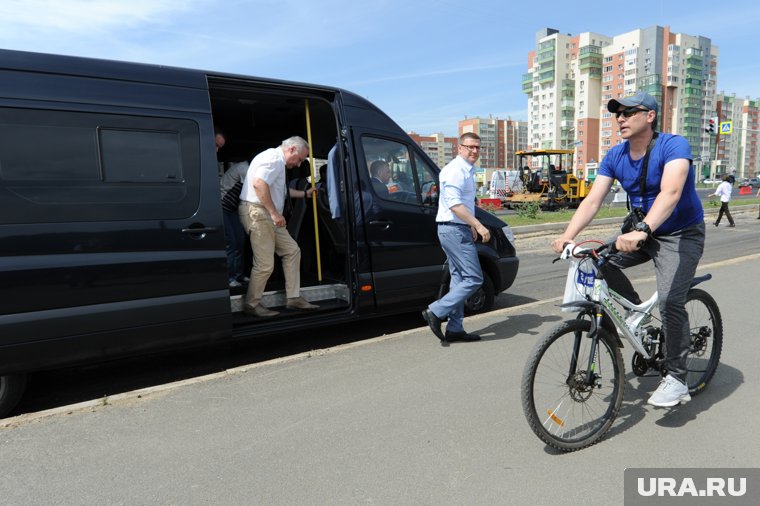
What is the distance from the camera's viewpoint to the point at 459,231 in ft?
15.5

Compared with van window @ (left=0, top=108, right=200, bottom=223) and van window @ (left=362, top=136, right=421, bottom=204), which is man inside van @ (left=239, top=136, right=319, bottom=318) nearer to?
van window @ (left=362, top=136, right=421, bottom=204)

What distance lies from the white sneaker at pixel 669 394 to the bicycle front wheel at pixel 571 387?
0.98 ft

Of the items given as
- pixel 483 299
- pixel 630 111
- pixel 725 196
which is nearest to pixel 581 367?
pixel 630 111

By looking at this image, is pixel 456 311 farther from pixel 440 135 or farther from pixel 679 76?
pixel 440 135

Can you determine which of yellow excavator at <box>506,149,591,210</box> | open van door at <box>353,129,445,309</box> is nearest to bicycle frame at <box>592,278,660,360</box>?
open van door at <box>353,129,445,309</box>

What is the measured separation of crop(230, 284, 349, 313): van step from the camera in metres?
5.05

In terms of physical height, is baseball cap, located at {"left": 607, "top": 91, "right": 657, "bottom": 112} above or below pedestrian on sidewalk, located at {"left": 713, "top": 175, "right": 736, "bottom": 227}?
above

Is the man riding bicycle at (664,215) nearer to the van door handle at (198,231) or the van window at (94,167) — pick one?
the van door handle at (198,231)

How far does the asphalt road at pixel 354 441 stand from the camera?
8.43ft

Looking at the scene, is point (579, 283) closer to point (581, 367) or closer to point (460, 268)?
point (581, 367)

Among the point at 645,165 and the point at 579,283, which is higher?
the point at 645,165

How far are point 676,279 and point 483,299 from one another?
2.95 meters

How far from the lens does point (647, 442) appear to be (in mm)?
2971

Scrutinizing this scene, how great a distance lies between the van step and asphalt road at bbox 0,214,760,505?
0.98m
